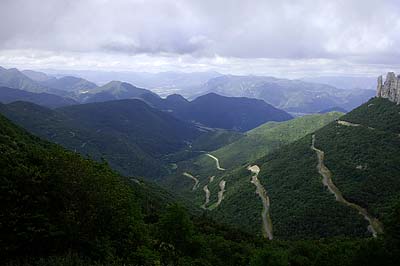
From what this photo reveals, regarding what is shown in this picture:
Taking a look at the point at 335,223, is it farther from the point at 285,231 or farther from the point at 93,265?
the point at 93,265

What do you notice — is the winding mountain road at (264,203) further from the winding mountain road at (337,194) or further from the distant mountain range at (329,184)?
the winding mountain road at (337,194)

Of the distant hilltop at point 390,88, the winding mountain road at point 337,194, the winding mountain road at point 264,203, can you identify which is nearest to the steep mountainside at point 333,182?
the winding mountain road at point 337,194

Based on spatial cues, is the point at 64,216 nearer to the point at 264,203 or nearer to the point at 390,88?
the point at 264,203

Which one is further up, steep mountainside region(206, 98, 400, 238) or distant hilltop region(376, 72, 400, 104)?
distant hilltop region(376, 72, 400, 104)

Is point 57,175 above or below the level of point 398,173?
above

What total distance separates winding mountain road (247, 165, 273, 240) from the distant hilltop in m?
68.2

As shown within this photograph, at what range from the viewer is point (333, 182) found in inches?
4481

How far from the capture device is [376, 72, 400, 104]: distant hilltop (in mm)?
159700

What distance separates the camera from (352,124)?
513ft

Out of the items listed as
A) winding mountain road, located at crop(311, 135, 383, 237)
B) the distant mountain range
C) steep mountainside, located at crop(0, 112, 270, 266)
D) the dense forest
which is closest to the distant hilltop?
the distant mountain range

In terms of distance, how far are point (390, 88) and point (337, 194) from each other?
85286mm

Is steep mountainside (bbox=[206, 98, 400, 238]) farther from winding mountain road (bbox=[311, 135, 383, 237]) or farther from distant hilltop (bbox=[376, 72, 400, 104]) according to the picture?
distant hilltop (bbox=[376, 72, 400, 104])

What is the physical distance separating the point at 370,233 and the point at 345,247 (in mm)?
34673

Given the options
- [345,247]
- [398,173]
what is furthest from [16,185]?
[398,173]
